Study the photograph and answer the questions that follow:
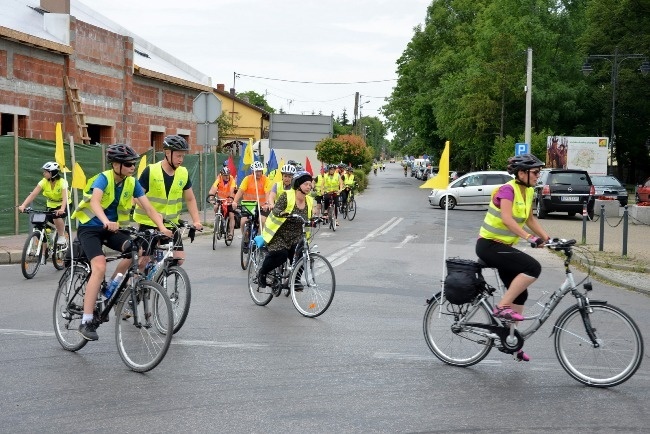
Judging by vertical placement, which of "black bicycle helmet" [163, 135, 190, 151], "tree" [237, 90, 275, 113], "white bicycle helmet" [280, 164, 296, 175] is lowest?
"white bicycle helmet" [280, 164, 296, 175]

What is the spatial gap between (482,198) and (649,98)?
26840mm

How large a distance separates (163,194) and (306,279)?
5.93ft

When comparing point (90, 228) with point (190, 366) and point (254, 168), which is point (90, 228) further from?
point (254, 168)

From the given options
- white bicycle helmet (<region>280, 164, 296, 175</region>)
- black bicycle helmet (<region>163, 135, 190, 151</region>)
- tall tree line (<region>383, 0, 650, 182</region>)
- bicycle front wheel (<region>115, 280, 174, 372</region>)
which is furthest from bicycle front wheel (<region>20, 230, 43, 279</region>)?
tall tree line (<region>383, 0, 650, 182</region>)

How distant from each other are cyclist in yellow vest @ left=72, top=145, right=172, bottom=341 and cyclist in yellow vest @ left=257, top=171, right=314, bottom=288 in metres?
2.34

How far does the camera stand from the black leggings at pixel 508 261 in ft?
23.0

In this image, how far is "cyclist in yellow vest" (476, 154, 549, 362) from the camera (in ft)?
23.0

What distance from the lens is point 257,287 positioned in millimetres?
10492

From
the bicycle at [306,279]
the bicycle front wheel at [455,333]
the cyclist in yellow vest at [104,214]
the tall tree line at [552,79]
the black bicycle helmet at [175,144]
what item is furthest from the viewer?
the tall tree line at [552,79]

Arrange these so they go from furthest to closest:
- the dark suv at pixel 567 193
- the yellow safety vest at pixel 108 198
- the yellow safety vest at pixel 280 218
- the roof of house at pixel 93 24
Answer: the dark suv at pixel 567 193, the roof of house at pixel 93 24, the yellow safety vest at pixel 280 218, the yellow safety vest at pixel 108 198

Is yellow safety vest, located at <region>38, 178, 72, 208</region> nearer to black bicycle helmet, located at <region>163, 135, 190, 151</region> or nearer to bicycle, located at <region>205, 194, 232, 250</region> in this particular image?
bicycle, located at <region>205, 194, 232, 250</region>

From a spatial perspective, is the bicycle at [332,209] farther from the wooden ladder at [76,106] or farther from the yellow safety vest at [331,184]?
the wooden ladder at [76,106]

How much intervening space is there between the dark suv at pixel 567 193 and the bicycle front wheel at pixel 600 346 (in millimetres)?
23341

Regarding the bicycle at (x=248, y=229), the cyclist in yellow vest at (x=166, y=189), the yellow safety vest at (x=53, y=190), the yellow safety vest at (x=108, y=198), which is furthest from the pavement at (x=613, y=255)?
the yellow safety vest at (x=108, y=198)
